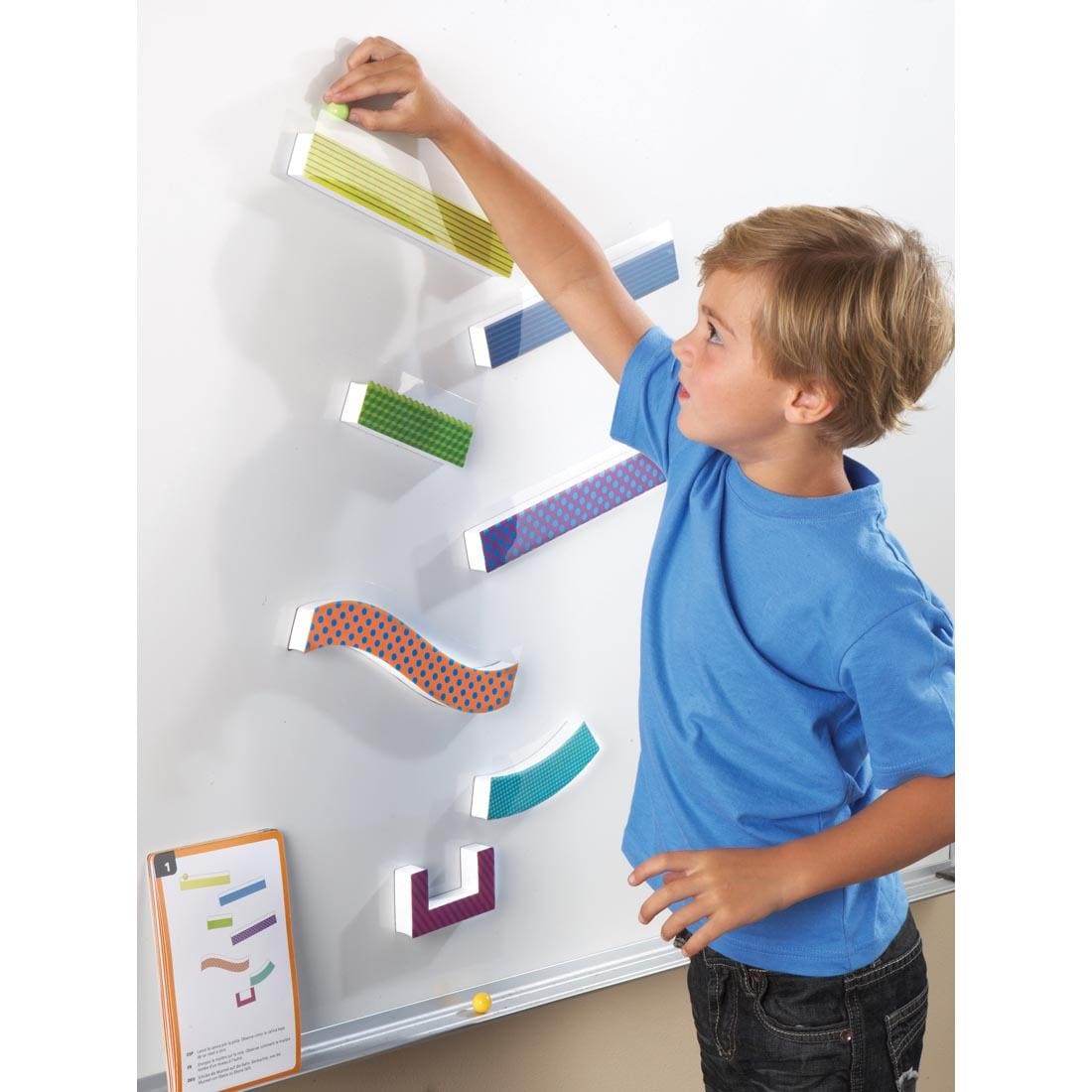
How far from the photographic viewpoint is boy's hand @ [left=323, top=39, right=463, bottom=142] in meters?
0.77

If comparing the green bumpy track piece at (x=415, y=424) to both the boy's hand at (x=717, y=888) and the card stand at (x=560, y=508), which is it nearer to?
the card stand at (x=560, y=508)

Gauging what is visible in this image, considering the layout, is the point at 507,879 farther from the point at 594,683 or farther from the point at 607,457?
the point at 607,457

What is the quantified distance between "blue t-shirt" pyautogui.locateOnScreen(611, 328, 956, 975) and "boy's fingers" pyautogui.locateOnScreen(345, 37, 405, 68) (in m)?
0.25

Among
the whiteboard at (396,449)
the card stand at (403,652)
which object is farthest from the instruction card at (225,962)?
the card stand at (403,652)

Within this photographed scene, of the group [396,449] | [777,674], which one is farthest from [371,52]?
[777,674]

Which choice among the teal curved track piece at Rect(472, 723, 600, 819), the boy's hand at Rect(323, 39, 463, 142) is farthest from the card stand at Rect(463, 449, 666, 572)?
the boy's hand at Rect(323, 39, 463, 142)

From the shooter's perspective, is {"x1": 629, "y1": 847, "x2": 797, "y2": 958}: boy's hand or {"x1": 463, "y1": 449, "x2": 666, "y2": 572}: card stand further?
{"x1": 463, "y1": 449, "x2": 666, "y2": 572}: card stand

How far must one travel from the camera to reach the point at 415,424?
0.83 metres

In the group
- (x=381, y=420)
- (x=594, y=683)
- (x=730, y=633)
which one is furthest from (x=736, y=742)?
(x=381, y=420)

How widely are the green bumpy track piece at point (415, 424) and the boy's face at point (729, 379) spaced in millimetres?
174

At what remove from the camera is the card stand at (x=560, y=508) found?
88 centimetres

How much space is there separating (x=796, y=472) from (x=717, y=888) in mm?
275

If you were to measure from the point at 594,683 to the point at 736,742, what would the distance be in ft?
0.69

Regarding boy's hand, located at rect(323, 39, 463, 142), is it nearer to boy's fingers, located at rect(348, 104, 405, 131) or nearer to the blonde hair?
boy's fingers, located at rect(348, 104, 405, 131)
